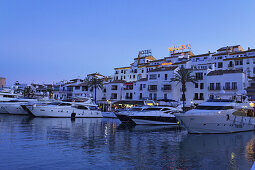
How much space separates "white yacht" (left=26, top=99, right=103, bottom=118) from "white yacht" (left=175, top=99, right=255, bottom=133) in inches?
952

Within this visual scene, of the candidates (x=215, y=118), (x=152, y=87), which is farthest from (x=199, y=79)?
(x=215, y=118)

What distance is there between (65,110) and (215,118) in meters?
28.2

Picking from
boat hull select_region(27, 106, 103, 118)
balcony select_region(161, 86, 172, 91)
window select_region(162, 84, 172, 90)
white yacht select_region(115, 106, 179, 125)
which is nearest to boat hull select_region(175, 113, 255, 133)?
white yacht select_region(115, 106, 179, 125)

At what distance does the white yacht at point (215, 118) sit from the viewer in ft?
85.7

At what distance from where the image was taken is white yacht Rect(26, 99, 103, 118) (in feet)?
143

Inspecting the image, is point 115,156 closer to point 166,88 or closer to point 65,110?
point 65,110

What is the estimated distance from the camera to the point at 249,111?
1225 inches

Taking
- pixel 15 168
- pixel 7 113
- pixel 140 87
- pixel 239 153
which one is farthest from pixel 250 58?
pixel 15 168

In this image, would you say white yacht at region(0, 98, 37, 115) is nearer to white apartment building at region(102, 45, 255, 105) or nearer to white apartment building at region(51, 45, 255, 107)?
white apartment building at region(51, 45, 255, 107)

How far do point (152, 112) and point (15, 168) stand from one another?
27.0 metres

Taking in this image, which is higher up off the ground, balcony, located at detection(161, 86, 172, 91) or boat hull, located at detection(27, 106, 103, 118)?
balcony, located at detection(161, 86, 172, 91)

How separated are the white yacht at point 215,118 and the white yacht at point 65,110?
24.2 m

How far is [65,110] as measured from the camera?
44656 millimetres

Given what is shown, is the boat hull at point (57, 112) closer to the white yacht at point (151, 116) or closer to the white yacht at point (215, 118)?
the white yacht at point (151, 116)
